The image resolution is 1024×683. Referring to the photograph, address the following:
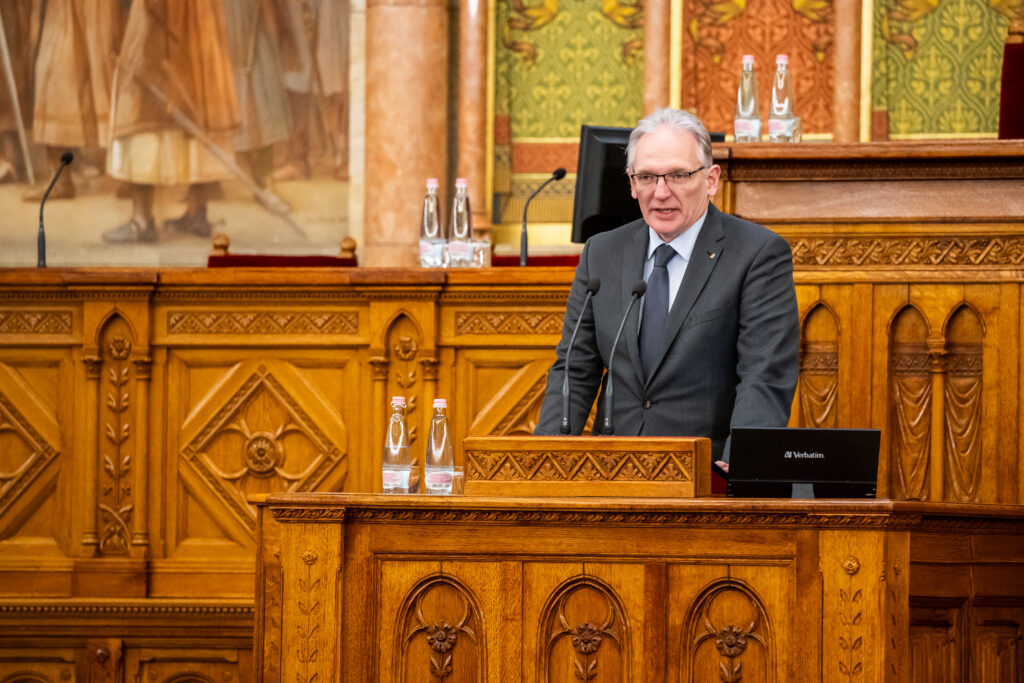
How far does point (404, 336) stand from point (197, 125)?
4045 mm

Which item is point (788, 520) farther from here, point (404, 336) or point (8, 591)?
point (8, 591)

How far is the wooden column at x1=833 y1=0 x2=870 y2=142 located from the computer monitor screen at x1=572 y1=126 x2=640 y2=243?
3694 mm

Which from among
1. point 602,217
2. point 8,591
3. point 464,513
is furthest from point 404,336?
point 464,513

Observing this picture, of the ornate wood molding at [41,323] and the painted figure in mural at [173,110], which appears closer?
the ornate wood molding at [41,323]

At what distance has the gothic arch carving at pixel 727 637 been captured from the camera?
2.69 m

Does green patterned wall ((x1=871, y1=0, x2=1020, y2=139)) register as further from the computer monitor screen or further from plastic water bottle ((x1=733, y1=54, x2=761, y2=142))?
the computer monitor screen

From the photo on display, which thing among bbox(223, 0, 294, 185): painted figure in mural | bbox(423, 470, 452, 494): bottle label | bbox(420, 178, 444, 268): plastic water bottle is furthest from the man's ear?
bbox(223, 0, 294, 185): painted figure in mural

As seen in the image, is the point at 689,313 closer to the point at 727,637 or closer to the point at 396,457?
the point at 727,637

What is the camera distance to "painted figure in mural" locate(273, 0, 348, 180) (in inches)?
347

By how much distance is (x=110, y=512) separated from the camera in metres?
5.34

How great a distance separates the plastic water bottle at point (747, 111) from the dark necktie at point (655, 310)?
1.85m

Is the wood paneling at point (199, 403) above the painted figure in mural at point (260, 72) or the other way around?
the other way around

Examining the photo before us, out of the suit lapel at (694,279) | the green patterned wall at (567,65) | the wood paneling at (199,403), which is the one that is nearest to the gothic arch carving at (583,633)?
the suit lapel at (694,279)

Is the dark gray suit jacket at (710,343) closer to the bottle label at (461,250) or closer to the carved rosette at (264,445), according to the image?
the carved rosette at (264,445)
